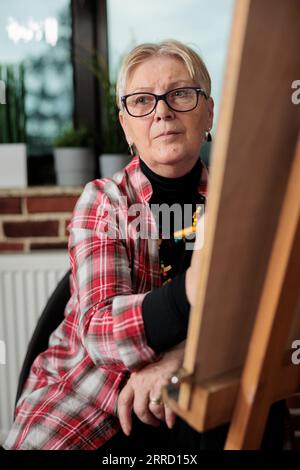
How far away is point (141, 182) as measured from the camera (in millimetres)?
855

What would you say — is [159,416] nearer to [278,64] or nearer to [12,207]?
[278,64]

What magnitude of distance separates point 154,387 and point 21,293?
1.02 metres

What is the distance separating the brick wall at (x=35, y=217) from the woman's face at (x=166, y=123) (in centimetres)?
83

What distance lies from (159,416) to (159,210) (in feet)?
1.18

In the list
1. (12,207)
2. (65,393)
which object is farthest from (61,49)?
(65,393)

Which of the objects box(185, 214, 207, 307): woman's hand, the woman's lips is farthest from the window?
box(185, 214, 207, 307): woman's hand

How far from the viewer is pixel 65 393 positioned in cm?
91

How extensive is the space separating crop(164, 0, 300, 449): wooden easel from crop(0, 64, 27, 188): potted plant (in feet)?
4.29

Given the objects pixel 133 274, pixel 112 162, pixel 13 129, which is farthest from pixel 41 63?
pixel 133 274

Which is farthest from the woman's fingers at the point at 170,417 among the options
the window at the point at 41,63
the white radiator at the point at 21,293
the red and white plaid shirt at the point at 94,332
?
the window at the point at 41,63

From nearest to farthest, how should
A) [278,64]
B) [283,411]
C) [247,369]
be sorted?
[278,64] < [247,369] < [283,411]

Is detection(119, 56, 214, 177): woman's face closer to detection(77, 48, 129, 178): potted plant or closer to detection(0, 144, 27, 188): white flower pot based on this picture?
detection(77, 48, 129, 178): potted plant

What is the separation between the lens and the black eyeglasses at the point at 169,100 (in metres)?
0.76

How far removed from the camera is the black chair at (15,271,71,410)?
3.30 ft
